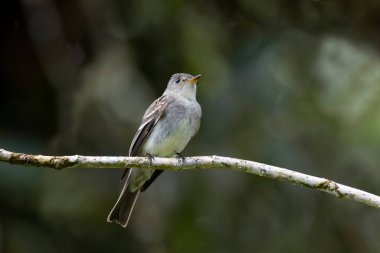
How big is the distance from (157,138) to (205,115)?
122 centimetres

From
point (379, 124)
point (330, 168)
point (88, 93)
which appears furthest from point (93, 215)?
point (379, 124)

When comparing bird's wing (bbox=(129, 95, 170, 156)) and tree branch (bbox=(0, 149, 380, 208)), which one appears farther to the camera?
bird's wing (bbox=(129, 95, 170, 156))

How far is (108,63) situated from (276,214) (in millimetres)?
2404

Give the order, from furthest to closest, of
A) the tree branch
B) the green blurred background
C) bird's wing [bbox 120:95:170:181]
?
1. the green blurred background
2. bird's wing [bbox 120:95:170:181]
3. the tree branch

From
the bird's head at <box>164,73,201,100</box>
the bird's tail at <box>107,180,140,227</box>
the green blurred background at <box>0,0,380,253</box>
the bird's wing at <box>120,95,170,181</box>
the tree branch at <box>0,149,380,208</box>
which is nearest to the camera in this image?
the tree branch at <box>0,149,380,208</box>

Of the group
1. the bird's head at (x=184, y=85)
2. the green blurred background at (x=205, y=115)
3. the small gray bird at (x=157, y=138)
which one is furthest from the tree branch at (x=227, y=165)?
the green blurred background at (x=205, y=115)

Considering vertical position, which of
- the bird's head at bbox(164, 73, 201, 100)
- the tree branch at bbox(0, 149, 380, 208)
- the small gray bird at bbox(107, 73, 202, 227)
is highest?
the bird's head at bbox(164, 73, 201, 100)

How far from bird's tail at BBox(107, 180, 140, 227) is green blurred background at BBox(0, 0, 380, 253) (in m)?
0.93

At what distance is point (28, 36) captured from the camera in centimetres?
736

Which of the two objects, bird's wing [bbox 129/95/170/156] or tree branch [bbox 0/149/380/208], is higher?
bird's wing [bbox 129/95/170/156]

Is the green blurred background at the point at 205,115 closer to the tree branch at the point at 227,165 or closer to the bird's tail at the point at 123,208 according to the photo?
the bird's tail at the point at 123,208

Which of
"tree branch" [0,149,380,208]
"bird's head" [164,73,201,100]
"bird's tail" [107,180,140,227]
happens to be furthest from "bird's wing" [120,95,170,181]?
"tree branch" [0,149,380,208]

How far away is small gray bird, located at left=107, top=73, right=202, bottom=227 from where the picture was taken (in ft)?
18.8

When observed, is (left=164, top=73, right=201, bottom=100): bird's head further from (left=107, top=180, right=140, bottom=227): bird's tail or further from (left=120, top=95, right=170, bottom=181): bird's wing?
(left=107, top=180, right=140, bottom=227): bird's tail
